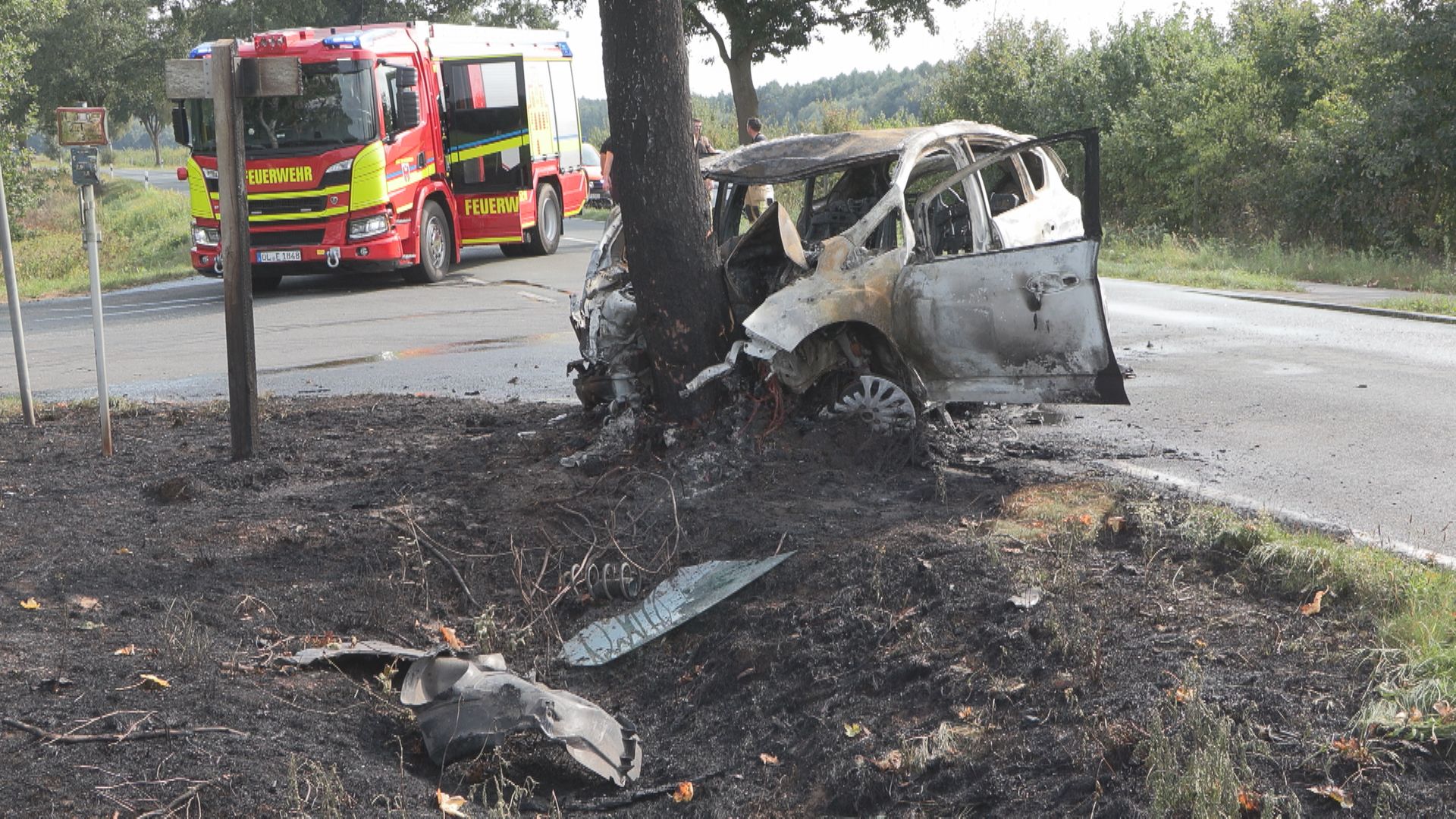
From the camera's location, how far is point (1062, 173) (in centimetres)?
980

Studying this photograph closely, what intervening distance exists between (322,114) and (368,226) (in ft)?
5.30

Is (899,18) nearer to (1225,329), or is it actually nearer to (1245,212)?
(1245,212)

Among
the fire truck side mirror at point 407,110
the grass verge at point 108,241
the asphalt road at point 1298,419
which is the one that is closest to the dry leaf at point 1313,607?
the asphalt road at point 1298,419

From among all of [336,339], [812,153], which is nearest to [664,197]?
[812,153]

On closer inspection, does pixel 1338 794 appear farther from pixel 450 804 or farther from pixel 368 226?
pixel 368 226

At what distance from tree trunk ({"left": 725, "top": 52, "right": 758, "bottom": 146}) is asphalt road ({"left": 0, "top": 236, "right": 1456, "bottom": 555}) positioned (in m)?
12.7

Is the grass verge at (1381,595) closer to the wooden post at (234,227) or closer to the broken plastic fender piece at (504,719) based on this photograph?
the broken plastic fender piece at (504,719)

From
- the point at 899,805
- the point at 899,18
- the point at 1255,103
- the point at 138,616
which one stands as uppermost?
the point at 899,18

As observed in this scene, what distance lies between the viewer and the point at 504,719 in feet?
14.0

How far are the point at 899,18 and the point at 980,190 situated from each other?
24.2m

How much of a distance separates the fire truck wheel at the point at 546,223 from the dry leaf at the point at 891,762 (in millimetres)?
17400

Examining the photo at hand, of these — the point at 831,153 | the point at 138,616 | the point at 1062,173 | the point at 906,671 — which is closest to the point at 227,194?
the point at 138,616

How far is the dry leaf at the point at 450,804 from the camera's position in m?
3.79

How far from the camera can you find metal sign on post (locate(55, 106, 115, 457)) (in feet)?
24.4
